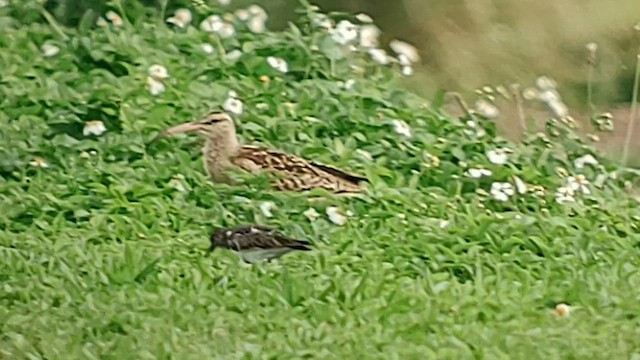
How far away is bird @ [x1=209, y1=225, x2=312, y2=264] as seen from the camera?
2.45 metres

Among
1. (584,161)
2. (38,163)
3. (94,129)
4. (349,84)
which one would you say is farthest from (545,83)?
(38,163)

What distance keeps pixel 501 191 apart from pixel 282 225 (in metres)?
0.46

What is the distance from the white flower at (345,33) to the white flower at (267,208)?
581 millimetres

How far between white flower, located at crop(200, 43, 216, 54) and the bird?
25.2 inches

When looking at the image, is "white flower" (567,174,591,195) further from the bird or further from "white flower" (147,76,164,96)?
"white flower" (147,76,164,96)

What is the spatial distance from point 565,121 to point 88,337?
1136 millimetres

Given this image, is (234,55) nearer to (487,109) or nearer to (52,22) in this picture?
(52,22)

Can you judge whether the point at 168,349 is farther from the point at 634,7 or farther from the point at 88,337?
the point at 634,7

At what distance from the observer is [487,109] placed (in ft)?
9.68

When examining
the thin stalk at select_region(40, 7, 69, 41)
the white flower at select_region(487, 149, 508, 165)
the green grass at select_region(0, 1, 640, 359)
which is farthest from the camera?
the thin stalk at select_region(40, 7, 69, 41)

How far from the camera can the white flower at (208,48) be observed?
3066mm

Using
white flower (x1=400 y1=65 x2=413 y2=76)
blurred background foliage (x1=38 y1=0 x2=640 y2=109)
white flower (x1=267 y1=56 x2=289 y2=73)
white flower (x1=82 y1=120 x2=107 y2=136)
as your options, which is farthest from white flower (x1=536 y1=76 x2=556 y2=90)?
white flower (x1=82 y1=120 x2=107 y2=136)

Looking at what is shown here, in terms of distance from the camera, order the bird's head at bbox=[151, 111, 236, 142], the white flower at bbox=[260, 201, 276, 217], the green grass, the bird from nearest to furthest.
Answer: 1. the green grass
2. the bird
3. the white flower at bbox=[260, 201, 276, 217]
4. the bird's head at bbox=[151, 111, 236, 142]

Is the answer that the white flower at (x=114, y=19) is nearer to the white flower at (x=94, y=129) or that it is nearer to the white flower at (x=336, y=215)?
the white flower at (x=94, y=129)
